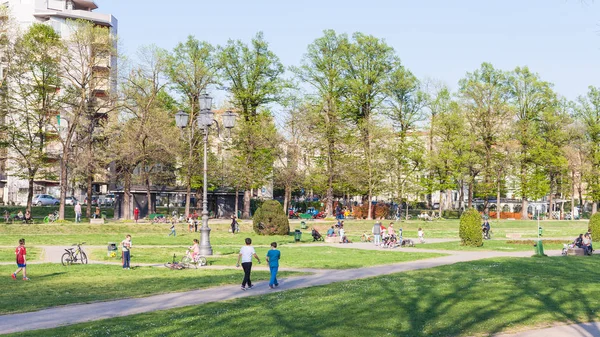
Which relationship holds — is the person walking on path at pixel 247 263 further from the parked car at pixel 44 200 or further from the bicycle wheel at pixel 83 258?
the parked car at pixel 44 200

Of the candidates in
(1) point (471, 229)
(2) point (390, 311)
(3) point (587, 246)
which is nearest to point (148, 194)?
(1) point (471, 229)

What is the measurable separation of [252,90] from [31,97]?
21011 mm

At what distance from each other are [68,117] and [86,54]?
18.5ft

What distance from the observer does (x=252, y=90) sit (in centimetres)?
6850

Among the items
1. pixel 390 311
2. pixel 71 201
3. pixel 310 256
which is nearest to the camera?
pixel 390 311

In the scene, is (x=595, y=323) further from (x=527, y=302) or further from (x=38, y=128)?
(x=38, y=128)

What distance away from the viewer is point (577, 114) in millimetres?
84062

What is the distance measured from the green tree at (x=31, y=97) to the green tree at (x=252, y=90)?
1668 centimetres

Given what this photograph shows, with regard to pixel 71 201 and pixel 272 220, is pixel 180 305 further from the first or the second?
pixel 71 201

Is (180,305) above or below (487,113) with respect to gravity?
below

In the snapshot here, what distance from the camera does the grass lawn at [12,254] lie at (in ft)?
102

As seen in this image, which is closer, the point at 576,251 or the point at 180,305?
the point at 180,305

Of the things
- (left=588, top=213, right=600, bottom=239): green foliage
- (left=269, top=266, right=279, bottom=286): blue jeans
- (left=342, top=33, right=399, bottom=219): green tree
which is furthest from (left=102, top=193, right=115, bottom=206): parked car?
(left=269, top=266, right=279, bottom=286): blue jeans

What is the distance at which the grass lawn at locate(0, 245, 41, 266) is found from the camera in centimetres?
3094
